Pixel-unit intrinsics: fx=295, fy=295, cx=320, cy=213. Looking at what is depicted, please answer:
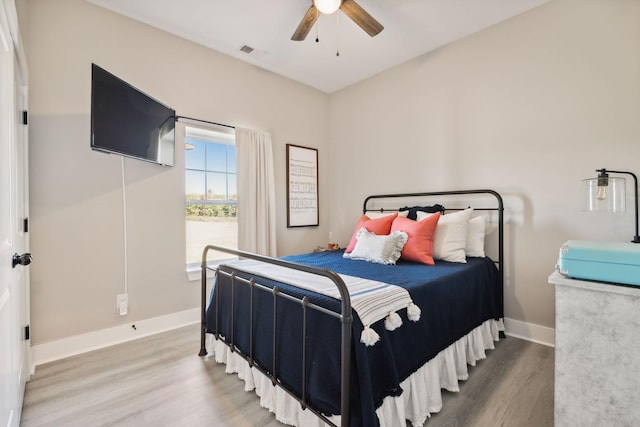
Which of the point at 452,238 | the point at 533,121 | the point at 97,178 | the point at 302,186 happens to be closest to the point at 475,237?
the point at 452,238

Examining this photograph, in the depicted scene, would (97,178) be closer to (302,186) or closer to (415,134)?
(302,186)

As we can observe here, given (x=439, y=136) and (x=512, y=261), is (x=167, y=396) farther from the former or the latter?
(x=439, y=136)

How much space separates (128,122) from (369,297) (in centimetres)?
218

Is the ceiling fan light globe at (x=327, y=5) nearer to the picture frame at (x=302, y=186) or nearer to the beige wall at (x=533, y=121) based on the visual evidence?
the beige wall at (x=533, y=121)

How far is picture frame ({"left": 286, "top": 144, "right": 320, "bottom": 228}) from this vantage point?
149 inches

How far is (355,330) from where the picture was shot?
1.24 meters

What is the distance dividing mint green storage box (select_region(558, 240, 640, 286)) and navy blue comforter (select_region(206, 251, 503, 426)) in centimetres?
71

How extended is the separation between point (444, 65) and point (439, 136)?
2.40 ft

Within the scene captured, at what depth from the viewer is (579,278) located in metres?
1.14

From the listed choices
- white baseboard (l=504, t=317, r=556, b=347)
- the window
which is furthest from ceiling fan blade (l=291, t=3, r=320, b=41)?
white baseboard (l=504, t=317, r=556, b=347)

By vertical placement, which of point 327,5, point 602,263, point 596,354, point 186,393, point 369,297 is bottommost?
point 186,393

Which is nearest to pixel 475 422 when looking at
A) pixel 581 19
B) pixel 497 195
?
pixel 497 195

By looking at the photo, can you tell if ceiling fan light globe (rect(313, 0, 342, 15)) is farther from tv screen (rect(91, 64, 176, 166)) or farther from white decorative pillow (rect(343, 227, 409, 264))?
white decorative pillow (rect(343, 227, 409, 264))

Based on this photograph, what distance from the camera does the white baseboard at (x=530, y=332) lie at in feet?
8.03
